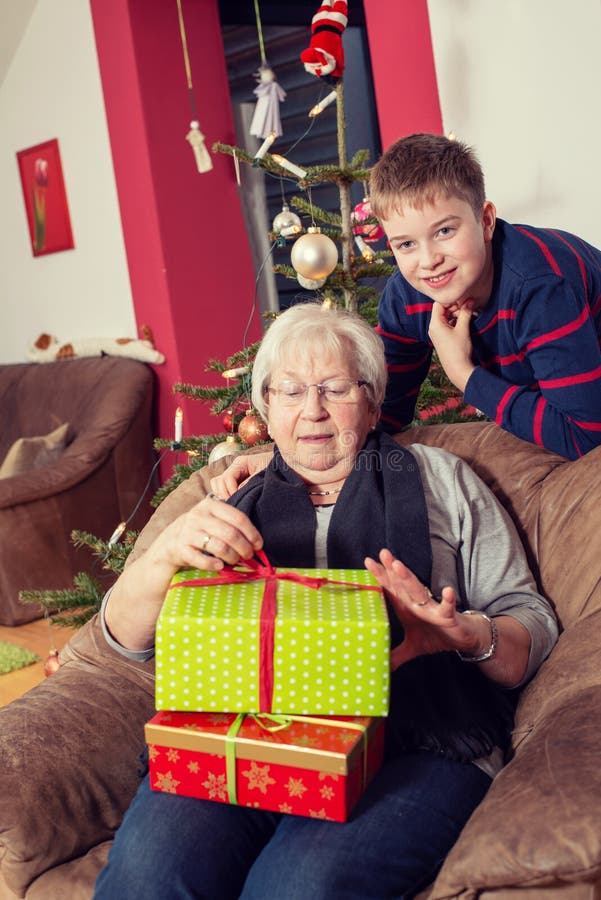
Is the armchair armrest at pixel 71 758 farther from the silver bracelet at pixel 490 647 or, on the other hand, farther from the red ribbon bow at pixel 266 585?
the silver bracelet at pixel 490 647

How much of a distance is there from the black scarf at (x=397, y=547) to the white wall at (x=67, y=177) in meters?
2.91

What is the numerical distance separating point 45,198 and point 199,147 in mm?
1220

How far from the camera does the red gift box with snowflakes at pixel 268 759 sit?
114cm

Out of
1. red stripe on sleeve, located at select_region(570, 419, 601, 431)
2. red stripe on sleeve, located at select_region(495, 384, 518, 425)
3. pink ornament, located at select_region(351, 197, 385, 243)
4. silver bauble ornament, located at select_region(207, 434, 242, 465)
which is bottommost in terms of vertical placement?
silver bauble ornament, located at select_region(207, 434, 242, 465)

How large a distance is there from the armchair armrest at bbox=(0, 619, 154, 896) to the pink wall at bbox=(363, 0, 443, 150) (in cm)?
206

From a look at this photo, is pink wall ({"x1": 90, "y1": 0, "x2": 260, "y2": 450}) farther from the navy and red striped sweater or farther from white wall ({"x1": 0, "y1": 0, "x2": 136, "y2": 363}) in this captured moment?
the navy and red striped sweater

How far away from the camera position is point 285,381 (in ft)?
5.11

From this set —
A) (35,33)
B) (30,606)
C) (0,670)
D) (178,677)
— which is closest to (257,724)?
(178,677)

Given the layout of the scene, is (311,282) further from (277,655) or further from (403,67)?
(277,655)

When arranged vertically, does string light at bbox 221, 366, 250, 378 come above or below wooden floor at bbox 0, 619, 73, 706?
above

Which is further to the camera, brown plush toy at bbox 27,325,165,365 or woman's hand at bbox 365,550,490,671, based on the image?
brown plush toy at bbox 27,325,165,365

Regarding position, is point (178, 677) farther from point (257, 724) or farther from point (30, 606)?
point (30, 606)

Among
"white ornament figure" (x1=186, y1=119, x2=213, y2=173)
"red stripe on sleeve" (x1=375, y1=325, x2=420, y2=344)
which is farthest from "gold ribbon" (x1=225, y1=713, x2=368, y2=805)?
"white ornament figure" (x1=186, y1=119, x2=213, y2=173)

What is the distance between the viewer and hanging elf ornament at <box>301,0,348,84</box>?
223 cm
